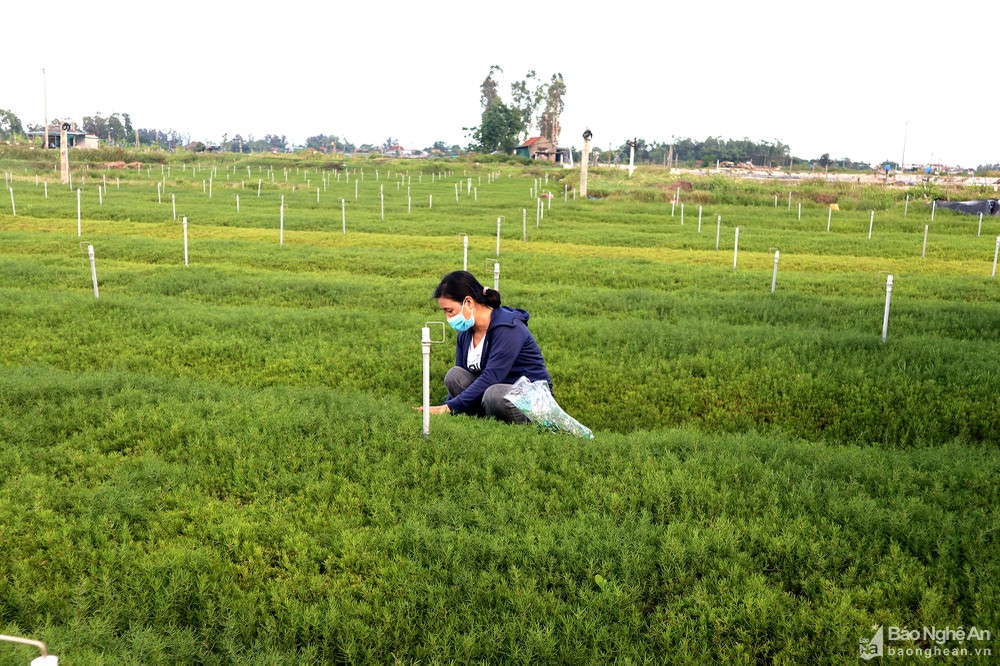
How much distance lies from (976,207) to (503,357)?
155 ft

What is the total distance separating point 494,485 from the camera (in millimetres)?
6996

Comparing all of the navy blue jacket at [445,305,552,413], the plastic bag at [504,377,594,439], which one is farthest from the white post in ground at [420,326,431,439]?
the plastic bag at [504,377,594,439]

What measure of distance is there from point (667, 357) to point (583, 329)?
1.91 metres

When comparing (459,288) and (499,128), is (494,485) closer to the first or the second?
(459,288)

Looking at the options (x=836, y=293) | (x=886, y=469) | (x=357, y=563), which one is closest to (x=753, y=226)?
(x=836, y=293)

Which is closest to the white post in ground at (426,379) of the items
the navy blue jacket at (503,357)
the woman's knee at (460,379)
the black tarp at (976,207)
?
the navy blue jacket at (503,357)

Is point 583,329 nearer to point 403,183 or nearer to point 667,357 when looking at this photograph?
point 667,357

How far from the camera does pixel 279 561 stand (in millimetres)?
5828

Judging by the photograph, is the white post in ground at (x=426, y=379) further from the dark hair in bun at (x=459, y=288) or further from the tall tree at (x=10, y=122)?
the tall tree at (x=10, y=122)

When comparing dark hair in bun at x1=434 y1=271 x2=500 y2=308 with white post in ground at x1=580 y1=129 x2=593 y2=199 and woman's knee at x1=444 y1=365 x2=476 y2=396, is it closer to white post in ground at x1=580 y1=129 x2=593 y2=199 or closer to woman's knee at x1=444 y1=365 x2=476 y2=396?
Answer: woman's knee at x1=444 y1=365 x2=476 y2=396

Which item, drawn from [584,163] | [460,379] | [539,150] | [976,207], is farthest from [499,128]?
[460,379]

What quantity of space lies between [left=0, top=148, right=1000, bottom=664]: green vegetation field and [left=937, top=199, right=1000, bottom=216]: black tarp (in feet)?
114

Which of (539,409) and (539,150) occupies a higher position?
(539,150)

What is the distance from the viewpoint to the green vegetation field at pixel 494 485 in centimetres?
508
